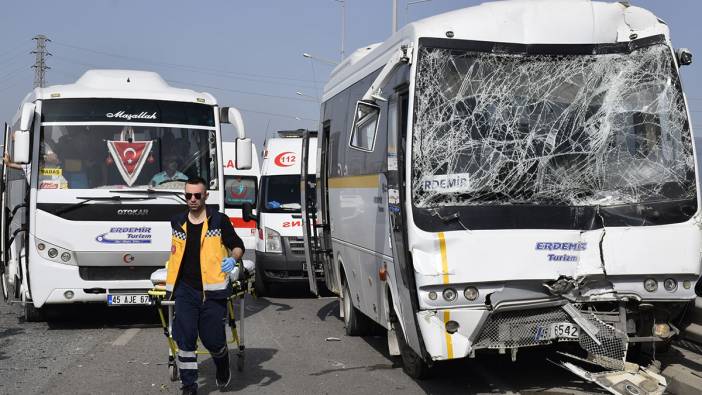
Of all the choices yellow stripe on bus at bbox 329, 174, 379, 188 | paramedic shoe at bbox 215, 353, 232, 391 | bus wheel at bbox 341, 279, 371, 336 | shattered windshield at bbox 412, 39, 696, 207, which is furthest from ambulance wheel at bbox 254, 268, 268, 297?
shattered windshield at bbox 412, 39, 696, 207

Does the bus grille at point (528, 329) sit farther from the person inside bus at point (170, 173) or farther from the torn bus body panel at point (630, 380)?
the person inside bus at point (170, 173)

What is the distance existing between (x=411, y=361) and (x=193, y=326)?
7.02 ft

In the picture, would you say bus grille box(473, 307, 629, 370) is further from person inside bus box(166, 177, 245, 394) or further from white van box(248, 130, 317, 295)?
white van box(248, 130, 317, 295)

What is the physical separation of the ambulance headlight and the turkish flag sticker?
420cm

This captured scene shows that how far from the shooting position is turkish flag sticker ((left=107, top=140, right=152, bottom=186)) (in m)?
12.2

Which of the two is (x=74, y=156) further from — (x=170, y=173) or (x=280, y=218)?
(x=280, y=218)

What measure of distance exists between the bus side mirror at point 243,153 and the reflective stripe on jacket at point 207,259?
4.53 metres

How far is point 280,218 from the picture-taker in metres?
16.3

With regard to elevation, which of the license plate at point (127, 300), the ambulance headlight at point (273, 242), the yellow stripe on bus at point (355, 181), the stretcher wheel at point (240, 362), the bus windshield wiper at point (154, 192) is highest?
the yellow stripe on bus at point (355, 181)

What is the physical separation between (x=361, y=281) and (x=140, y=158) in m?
3.66

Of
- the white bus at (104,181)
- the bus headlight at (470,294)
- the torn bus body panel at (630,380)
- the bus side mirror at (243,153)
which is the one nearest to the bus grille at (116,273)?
the white bus at (104,181)

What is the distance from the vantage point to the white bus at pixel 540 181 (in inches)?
295

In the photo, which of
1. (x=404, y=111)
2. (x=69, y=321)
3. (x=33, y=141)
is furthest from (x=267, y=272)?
(x=404, y=111)

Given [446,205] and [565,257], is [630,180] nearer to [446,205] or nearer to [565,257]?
[565,257]
